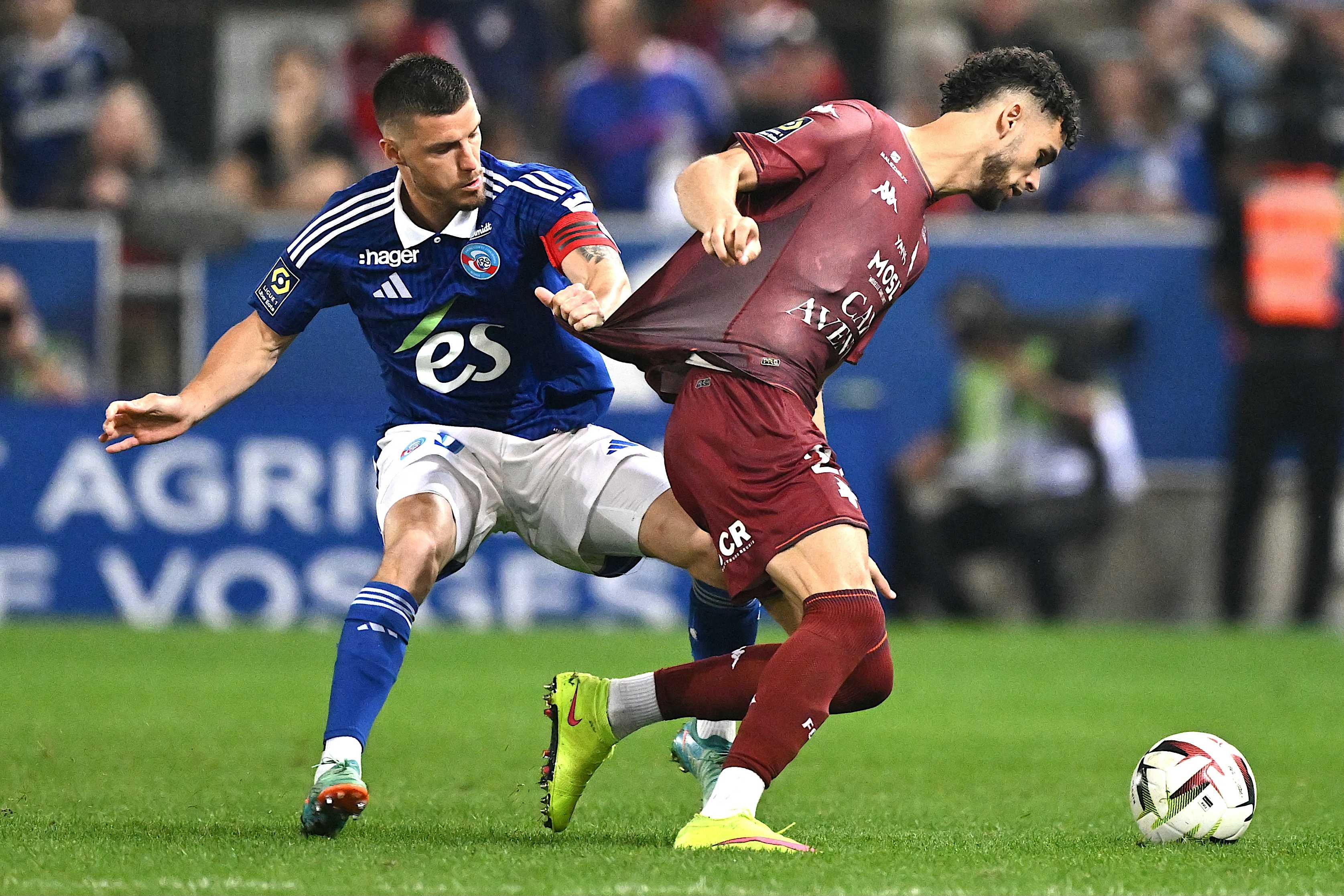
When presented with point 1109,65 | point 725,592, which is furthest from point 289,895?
point 1109,65

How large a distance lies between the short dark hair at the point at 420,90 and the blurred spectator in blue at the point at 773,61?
285 inches

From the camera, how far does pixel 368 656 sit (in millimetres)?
4848

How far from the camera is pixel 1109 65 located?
13.3 meters

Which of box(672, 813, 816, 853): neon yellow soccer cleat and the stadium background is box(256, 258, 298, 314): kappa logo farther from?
the stadium background

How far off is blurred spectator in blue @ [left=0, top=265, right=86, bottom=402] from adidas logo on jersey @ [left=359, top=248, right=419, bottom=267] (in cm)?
662

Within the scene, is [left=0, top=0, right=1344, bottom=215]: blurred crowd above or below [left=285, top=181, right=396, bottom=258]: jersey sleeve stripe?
above

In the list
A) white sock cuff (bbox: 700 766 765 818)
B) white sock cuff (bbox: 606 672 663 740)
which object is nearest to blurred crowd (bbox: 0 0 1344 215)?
white sock cuff (bbox: 606 672 663 740)

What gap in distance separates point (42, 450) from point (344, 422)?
1752 mm

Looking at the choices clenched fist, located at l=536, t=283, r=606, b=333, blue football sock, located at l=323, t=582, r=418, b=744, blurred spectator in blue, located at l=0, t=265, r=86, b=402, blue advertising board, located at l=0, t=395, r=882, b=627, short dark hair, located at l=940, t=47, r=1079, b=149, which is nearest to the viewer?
clenched fist, located at l=536, t=283, r=606, b=333

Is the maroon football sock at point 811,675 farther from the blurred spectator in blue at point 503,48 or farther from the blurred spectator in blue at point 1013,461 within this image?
the blurred spectator in blue at point 503,48

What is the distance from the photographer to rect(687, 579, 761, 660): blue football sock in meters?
5.36

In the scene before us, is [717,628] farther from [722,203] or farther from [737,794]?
[722,203]

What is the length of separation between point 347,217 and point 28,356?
684cm

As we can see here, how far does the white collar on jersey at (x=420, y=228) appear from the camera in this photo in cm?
531
